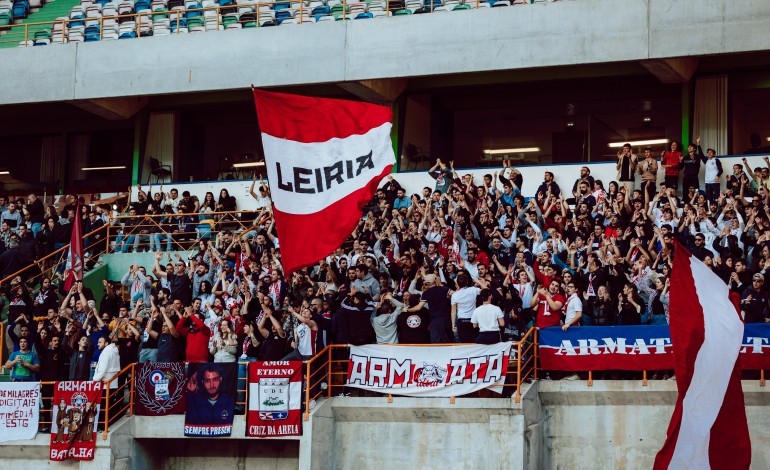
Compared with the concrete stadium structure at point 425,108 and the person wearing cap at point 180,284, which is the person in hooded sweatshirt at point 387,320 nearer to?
the concrete stadium structure at point 425,108

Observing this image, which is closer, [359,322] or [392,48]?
[359,322]

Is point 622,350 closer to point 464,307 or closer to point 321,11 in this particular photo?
point 464,307

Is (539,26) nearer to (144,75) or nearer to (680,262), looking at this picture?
(144,75)

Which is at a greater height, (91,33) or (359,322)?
(91,33)

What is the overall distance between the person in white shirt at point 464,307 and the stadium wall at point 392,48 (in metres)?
8.39

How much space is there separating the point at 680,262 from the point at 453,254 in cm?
698

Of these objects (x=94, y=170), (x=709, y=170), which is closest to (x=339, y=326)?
(x=709, y=170)

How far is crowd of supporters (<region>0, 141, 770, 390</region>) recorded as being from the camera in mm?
21375

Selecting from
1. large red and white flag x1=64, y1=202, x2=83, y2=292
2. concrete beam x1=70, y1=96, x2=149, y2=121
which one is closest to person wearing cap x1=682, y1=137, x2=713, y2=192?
large red and white flag x1=64, y1=202, x2=83, y2=292

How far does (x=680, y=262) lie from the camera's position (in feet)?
58.9

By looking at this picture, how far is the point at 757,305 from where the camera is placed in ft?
66.4

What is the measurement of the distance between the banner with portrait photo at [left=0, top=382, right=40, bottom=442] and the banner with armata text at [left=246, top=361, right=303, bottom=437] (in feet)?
12.5

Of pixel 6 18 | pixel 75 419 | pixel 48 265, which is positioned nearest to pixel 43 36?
pixel 6 18

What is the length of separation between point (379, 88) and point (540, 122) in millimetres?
3915
